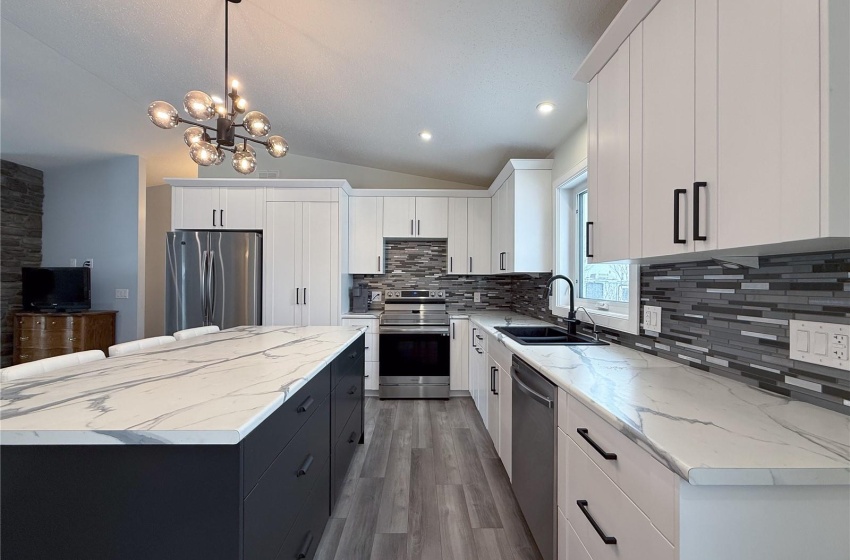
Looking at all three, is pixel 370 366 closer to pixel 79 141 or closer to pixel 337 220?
pixel 337 220

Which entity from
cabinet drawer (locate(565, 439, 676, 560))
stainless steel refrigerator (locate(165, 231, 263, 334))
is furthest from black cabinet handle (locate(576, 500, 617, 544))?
stainless steel refrigerator (locate(165, 231, 263, 334))

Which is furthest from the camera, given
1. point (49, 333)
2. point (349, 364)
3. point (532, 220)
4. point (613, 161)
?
point (49, 333)

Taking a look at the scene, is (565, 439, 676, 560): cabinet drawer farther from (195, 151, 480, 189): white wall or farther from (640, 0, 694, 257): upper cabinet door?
(195, 151, 480, 189): white wall

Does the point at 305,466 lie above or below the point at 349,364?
below

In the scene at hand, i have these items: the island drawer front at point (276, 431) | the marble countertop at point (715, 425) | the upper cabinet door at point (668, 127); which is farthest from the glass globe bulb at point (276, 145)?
the marble countertop at point (715, 425)

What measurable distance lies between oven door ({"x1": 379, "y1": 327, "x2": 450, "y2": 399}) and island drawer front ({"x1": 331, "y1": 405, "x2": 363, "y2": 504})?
106 cm

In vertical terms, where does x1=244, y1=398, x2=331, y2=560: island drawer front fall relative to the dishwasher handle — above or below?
below

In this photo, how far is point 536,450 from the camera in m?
1.48

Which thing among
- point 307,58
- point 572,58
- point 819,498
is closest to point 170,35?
point 307,58

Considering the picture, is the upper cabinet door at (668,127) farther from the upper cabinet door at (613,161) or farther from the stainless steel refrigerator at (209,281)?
the stainless steel refrigerator at (209,281)

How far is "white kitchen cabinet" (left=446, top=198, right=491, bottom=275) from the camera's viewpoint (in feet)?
12.9

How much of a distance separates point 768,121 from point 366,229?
353cm

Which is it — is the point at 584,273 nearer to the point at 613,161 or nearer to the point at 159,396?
the point at 613,161

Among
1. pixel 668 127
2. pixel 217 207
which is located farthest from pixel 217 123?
pixel 668 127
